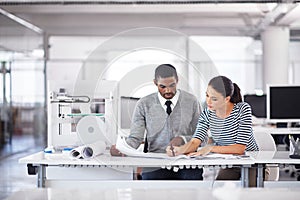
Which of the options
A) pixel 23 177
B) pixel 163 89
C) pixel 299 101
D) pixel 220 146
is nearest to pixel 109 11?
pixel 23 177

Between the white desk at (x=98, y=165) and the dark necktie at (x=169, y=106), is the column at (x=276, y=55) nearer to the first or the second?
the white desk at (x=98, y=165)

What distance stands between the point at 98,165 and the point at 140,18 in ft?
23.1

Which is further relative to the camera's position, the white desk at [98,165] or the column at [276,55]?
the column at [276,55]

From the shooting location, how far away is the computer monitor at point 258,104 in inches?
261

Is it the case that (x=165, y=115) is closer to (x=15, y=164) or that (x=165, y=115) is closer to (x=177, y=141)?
(x=177, y=141)

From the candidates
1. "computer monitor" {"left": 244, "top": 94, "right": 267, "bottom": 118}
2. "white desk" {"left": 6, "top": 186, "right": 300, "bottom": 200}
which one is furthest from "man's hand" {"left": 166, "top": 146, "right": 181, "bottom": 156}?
"computer monitor" {"left": 244, "top": 94, "right": 267, "bottom": 118}

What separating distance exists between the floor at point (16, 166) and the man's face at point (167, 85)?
2736 millimetres

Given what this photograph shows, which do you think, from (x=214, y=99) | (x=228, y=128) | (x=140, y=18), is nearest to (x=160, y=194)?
(x=214, y=99)

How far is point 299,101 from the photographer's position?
5.07 meters

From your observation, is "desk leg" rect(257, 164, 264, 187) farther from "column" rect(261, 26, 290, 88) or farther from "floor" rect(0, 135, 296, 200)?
"column" rect(261, 26, 290, 88)

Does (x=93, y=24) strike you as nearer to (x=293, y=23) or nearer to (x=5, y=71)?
(x=5, y=71)

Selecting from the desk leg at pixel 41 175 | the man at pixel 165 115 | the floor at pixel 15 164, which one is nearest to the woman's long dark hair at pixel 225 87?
the man at pixel 165 115

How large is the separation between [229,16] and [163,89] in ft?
24.6

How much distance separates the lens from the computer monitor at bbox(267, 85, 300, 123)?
505 cm
